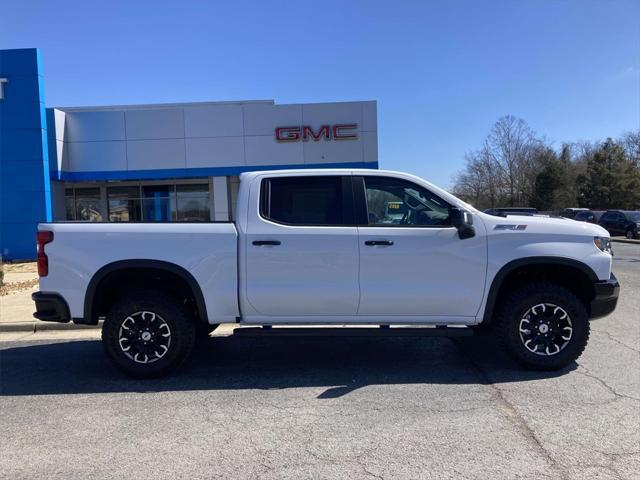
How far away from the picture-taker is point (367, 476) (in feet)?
10.7

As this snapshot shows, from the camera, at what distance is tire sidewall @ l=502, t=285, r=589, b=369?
16.9 feet

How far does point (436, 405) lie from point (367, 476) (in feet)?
4.53

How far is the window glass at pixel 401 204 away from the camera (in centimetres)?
524

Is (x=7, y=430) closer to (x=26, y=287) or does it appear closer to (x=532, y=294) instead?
(x=532, y=294)

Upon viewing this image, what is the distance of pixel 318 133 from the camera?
2045cm

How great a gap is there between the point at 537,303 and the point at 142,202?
20.6 meters

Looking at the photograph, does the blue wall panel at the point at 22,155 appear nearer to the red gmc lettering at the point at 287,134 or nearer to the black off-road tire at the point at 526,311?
the red gmc lettering at the point at 287,134

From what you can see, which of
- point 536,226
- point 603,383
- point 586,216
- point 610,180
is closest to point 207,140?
point 536,226

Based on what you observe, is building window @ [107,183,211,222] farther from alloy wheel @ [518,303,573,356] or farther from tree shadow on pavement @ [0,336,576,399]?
alloy wheel @ [518,303,573,356]

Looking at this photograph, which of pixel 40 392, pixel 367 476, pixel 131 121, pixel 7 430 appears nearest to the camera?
pixel 367 476

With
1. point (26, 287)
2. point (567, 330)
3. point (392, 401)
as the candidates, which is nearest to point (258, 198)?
point (392, 401)

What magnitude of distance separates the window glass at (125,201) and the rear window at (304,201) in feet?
63.0

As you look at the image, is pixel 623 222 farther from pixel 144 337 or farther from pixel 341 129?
pixel 144 337

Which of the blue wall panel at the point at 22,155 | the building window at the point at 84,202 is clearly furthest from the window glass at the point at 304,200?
the building window at the point at 84,202
